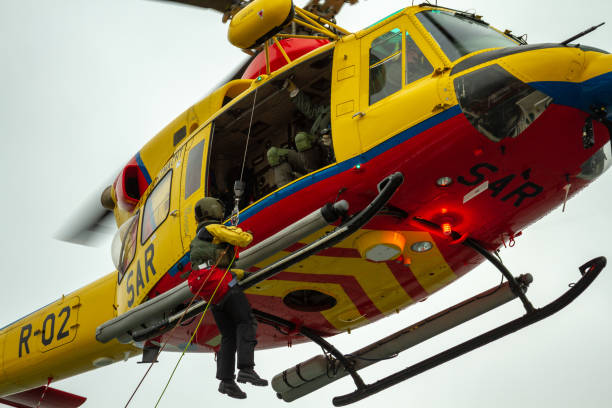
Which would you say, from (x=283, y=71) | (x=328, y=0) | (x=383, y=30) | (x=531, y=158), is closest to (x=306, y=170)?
(x=283, y=71)

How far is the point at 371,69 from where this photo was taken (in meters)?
7.00

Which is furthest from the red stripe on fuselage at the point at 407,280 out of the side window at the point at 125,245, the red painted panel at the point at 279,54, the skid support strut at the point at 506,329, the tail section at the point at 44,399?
the tail section at the point at 44,399

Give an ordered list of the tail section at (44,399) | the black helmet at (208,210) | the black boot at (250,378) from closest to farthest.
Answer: the black boot at (250,378) < the black helmet at (208,210) < the tail section at (44,399)

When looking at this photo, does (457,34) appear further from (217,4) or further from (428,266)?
(217,4)

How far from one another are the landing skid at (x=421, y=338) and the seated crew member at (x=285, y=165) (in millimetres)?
1384

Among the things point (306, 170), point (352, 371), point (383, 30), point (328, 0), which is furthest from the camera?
point (328, 0)

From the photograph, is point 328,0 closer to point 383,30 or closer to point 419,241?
point 383,30

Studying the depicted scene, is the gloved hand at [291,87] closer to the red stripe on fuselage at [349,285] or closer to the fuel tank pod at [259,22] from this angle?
the fuel tank pod at [259,22]

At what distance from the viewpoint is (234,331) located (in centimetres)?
720

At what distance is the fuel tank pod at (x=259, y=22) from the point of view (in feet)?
23.7

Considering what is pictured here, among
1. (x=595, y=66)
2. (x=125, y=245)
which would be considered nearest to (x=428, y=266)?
(x=595, y=66)

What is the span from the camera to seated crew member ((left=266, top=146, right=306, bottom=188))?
25.1ft

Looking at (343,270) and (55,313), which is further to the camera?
(55,313)

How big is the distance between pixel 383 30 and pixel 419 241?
1.93 metres
